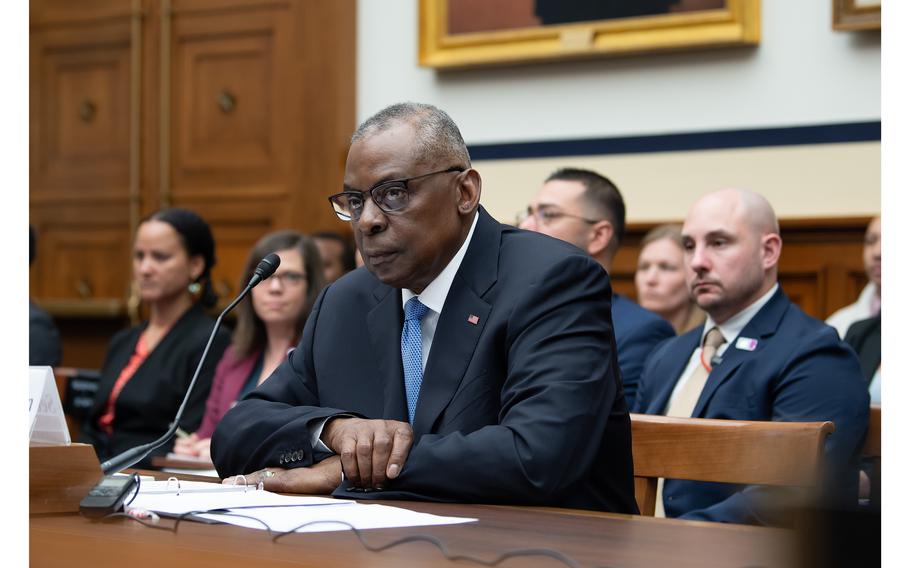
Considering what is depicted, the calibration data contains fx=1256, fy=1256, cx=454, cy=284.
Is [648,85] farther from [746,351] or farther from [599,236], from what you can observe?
[746,351]

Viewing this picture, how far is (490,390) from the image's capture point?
2346mm

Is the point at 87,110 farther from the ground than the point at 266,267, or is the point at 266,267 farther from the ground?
the point at 87,110

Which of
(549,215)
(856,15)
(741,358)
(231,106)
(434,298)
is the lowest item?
(741,358)

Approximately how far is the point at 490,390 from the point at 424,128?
0.53 m

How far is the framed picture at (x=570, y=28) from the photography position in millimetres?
5332

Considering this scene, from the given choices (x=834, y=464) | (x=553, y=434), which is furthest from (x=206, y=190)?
(x=834, y=464)

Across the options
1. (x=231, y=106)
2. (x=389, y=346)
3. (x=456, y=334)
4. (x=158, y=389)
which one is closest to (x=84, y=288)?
(x=231, y=106)

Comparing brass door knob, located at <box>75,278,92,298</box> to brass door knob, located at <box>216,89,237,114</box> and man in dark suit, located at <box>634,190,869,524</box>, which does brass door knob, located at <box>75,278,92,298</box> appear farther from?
man in dark suit, located at <box>634,190,869,524</box>

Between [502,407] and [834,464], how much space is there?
52.2 inches

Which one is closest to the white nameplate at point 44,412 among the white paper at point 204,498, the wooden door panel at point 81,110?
the white paper at point 204,498

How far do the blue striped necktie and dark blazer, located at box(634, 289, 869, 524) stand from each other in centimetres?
76

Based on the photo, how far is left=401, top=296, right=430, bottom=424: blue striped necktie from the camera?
2.42 meters

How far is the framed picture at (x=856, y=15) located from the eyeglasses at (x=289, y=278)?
2.39 meters
